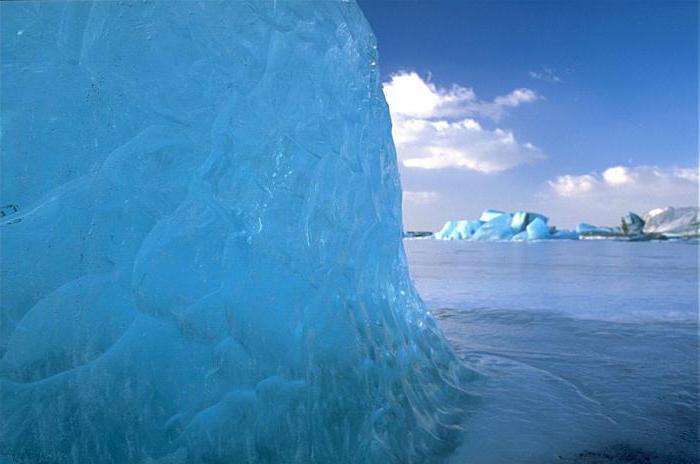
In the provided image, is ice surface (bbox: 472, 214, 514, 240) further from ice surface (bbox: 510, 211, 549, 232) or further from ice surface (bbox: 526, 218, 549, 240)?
ice surface (bbox: 526, 218, 549, 240)

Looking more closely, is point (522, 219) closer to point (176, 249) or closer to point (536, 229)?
point (536, 229)

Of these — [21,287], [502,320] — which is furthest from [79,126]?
[502,320]

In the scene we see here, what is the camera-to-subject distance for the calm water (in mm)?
2391

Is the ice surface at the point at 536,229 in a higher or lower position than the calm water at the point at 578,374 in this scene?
higher

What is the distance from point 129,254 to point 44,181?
1.26 feet

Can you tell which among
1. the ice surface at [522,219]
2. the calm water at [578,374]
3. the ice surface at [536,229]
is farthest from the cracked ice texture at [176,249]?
the ice surface at [522,219]

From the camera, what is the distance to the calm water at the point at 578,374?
7.84ft

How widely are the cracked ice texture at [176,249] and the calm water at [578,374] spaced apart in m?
0.54

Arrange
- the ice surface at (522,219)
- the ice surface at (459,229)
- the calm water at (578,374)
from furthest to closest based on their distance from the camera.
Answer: the ice surface at (459,229)
the ice surface at (522,219)
the calm water at (578,374)

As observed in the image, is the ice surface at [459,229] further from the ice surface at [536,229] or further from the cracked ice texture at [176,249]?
the cracked ice texture at [176,249]

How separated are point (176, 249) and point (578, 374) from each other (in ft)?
10.6

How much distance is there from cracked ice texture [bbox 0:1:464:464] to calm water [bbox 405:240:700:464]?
1.77 feet

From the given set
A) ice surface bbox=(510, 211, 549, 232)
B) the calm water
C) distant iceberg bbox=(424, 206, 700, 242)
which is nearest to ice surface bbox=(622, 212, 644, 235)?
distant iceberg bbox=(424, 206, 700, 242)

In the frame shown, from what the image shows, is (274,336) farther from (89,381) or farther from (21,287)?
(21,287)
